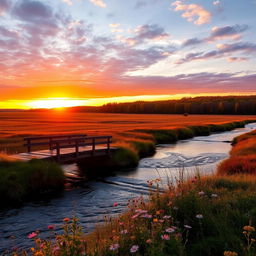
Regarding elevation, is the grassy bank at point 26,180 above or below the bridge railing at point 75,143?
below

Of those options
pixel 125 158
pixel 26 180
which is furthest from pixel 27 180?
pixel 125 158

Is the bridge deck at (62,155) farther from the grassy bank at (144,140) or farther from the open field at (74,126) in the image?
the open field at (74,126)

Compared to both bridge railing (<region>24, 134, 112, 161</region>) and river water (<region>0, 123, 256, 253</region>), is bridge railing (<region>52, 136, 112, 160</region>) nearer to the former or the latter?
bridge railing (<region>24, 134, 112, 161</region>)

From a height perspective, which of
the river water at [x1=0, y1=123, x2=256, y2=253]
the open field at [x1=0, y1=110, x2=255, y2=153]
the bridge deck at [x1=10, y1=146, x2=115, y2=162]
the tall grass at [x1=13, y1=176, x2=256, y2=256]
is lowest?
the river water at [x1=0, y1=123, x2=256, y2=253]

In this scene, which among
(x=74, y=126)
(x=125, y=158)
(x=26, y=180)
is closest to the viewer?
(x=26, y=180)

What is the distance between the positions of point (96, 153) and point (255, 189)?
13.5 m

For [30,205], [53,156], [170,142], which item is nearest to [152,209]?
[30,205]

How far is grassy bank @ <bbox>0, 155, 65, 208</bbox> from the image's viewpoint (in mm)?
12910

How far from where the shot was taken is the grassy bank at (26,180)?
1291 centimetres

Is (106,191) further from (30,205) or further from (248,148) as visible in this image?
(248,148)

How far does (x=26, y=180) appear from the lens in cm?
1399

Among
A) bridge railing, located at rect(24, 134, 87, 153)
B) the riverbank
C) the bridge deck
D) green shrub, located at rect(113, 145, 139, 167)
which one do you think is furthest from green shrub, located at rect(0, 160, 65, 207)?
green shrub, located at rect(113, 145, 139, 167)

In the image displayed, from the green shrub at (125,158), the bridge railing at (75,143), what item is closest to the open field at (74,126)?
the bridge railing at (75,143)

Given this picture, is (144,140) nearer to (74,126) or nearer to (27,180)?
(27,180)
